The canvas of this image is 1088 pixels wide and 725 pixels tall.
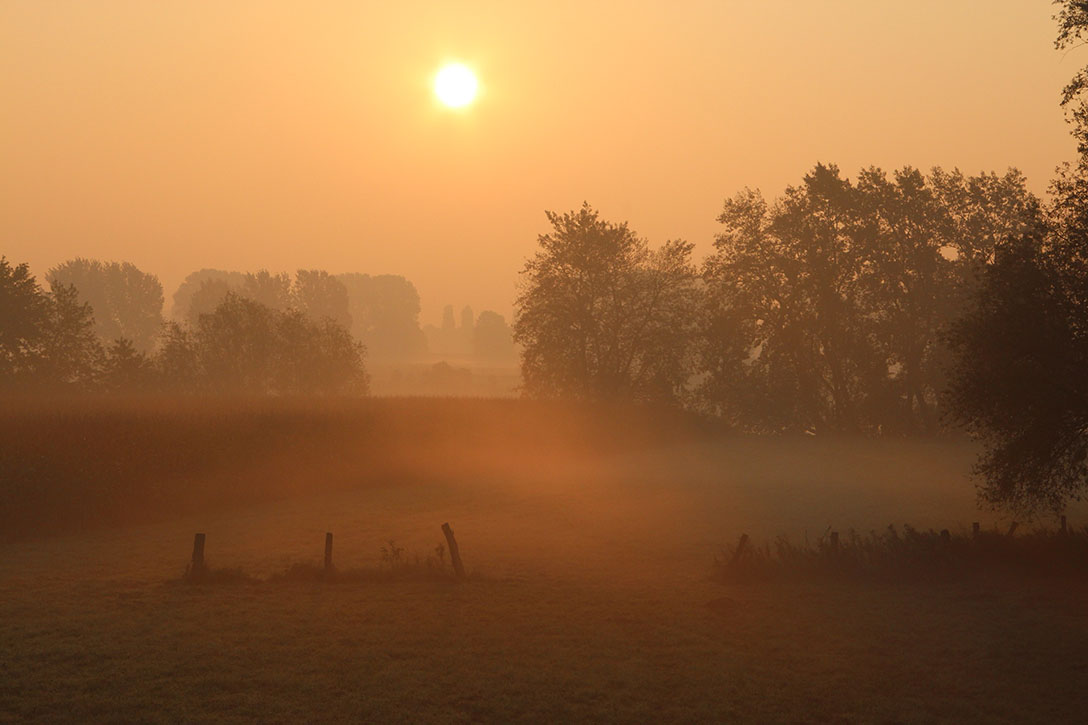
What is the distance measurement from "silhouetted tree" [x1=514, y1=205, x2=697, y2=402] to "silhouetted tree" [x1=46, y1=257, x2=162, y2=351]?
109 m

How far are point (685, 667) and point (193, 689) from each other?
6.85 metres

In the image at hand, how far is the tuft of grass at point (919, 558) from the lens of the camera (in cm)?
1886

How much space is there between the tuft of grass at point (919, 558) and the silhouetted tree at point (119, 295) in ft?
486

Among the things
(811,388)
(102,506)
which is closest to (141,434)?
(102,506)

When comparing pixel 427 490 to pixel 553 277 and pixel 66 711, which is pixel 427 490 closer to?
pixel 66 711

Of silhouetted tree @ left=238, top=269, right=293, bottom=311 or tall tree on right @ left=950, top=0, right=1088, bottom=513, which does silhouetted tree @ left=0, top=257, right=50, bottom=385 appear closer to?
tall tree on right @ left=950, top=0, right=1088, bottom=513

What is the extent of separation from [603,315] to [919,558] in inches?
1756

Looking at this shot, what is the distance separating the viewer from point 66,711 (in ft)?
35.0

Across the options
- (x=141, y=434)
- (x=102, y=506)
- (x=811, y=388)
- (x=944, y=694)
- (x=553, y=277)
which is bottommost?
(x=944, y=694)

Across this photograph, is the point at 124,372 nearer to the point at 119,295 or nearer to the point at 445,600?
the point at 445,600

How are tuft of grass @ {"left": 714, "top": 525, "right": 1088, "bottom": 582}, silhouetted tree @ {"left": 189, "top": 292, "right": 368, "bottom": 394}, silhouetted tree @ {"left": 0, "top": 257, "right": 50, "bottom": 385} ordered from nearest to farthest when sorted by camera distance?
tuft of grass @ {"left": 714, "top": 525, "right": 1088, "bottom": 582} → silhouetted tree @ {"left": 0, "top": 257, "right": 50, "bottom": 385} → silhouetted tree @ {"left": 189, "top": 292, "right": 368, "bottom": 394}

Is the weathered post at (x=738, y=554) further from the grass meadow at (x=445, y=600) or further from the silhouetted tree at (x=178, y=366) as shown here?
the silhouetted tree at (x=178, y=366)

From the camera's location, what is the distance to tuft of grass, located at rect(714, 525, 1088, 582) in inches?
742

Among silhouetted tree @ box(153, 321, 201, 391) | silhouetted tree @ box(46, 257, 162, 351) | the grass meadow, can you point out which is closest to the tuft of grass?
the grass meadow
